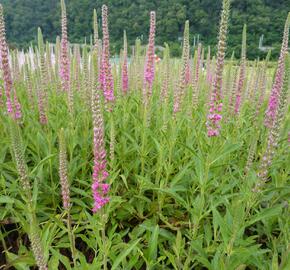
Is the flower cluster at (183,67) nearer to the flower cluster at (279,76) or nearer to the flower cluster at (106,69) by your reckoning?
the flower cluster at (106,69)

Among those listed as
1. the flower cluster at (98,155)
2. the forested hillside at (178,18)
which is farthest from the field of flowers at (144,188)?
the forested hillside at (178,18)

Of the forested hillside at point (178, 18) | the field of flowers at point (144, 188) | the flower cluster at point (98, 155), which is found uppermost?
the forested hillside at point (178, 18)

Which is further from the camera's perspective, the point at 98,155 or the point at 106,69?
the point at 106,69

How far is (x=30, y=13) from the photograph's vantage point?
106ft

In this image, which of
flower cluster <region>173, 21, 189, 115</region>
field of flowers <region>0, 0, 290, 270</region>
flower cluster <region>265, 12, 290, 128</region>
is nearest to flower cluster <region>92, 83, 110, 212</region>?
field of flowers <region>0, 0, 290, 270</region>

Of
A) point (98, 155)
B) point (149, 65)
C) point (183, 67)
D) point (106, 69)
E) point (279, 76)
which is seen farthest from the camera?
point (149, 65)

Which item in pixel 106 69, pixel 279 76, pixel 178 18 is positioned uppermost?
pixel 178 18

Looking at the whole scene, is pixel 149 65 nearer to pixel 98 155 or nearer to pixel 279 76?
pixel 279 76

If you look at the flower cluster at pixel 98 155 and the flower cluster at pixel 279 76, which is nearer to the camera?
the flower cluster at pixel 98 155

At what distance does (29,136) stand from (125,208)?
167 cm

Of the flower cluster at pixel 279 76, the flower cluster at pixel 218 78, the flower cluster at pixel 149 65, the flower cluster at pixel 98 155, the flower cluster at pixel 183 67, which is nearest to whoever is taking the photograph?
the flower cluster at pixel 98 155

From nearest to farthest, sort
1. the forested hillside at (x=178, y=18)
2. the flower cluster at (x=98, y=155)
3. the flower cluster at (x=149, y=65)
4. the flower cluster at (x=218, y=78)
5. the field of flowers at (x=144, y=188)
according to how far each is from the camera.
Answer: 1. the flower cluster at (x=98, y=155)
2. the field of flowers at (x=144, y=188)
3. the flower cluster at (x=218, y=78)
4. the flower cluster at (x=149, y=65)
5. the forested hillside at (x=178, y=18)

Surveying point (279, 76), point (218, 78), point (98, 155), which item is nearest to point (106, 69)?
point (218, 78)

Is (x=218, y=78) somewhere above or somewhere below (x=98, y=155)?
above
